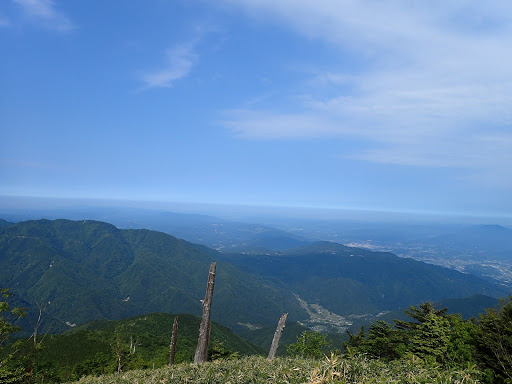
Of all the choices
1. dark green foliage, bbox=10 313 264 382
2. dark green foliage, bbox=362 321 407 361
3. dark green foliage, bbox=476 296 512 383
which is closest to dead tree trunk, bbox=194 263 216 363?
dark green foliage, bbox=476 296 512 383

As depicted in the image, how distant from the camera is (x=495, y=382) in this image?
10.5 m

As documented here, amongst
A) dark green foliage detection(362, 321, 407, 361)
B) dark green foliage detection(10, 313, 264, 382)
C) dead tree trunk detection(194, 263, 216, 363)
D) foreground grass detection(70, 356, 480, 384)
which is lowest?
dark green foliage detection(10, 313, 264, 382)

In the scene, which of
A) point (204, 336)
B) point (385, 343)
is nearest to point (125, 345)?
point (204, 336)

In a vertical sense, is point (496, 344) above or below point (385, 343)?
above

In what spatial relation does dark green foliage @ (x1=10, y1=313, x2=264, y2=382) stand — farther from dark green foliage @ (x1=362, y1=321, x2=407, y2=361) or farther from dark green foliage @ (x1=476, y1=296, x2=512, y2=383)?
dark green foliage @ (x1=476, y1=296, x2=512, y2=383)

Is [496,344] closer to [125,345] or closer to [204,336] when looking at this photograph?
[204,336]

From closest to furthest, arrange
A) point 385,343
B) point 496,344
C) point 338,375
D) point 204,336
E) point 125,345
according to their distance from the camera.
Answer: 1. point 338,375
2. point 496,344
3. point 204,336
4. point 385,343
5. point 125,345

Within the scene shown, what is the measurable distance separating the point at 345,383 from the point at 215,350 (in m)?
28.8

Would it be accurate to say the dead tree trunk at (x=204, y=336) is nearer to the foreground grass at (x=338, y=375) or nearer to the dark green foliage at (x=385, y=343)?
the foreground grass at (x=338, y=375)

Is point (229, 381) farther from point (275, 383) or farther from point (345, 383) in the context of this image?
point (345, 383)

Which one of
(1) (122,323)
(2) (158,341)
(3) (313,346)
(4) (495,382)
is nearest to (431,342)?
(3) (313,346)

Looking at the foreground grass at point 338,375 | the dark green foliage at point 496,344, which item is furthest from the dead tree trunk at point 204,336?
the dark green foliage at point 496,344

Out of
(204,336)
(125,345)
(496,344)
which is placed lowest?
(125,345)

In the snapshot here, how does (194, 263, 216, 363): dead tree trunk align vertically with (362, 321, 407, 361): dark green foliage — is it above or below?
above
